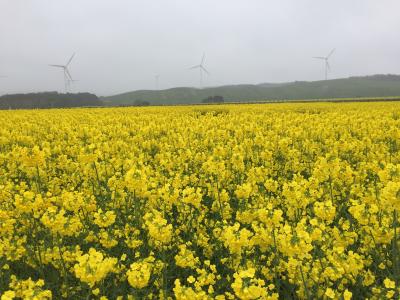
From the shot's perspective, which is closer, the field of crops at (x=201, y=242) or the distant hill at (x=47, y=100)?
the field of crops at (x=201, y=242)

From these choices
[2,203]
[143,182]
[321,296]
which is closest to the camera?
[321,296]

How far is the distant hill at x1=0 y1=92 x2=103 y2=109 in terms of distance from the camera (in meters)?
150

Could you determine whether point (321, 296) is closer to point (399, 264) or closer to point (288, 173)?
point (399, 264)

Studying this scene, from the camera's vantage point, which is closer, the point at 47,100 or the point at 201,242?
the point at 201,242

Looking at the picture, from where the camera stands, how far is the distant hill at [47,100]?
491 feet

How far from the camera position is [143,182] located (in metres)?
6.40

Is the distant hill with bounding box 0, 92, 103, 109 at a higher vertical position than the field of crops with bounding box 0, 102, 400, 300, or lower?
higher

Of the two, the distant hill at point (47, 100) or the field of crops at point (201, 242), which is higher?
the distant hill at point (47, 100)

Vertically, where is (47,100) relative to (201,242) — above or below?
above

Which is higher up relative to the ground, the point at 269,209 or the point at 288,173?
the point at 269,209

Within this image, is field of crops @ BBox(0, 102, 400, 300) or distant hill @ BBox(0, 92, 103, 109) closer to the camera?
field of crops @ BBox(0, 102, 400, 300)

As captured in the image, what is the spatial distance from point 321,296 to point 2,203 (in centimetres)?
680

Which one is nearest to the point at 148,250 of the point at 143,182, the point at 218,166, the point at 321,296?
the point at 143,182

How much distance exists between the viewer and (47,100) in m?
153
